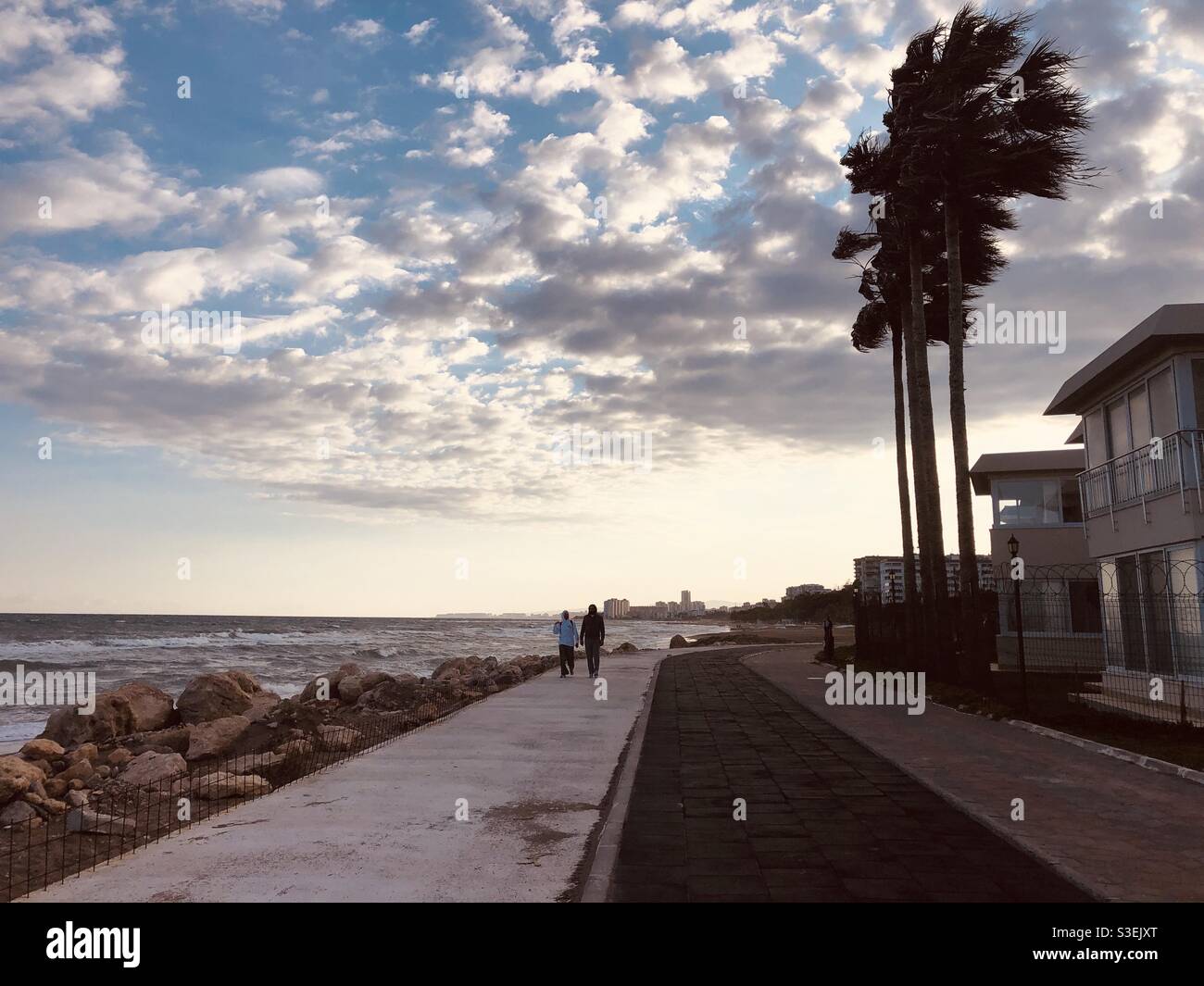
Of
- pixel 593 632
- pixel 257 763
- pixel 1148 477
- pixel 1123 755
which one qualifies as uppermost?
pixel 1148 477

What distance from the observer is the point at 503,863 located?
584cm

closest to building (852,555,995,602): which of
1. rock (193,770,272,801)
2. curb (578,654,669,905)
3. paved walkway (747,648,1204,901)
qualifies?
paved walkway (747,648,1204,901)

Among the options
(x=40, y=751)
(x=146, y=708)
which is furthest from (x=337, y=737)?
(x=146, y=708)

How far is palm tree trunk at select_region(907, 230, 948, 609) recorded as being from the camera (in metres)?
20.1

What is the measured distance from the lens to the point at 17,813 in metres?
10.0

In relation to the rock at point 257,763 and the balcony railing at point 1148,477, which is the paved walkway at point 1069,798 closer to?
the balcony railing at point 1148,477

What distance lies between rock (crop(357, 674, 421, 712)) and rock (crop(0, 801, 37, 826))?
1088cm

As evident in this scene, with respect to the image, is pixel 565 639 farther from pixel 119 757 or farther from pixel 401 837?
pixel 401 837

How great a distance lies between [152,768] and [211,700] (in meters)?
8.29

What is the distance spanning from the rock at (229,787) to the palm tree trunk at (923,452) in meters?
14.8
